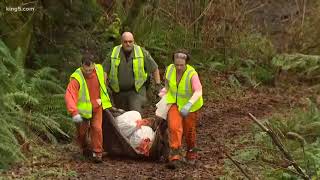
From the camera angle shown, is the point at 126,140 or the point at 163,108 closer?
the point at 163,108

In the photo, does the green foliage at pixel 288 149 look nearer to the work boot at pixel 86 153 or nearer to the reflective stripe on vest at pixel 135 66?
the reflective stripe on vest at pixel 135 66

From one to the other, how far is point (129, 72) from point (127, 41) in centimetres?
60

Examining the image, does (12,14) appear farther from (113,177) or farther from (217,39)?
(217,39)

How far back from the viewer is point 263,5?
842 inches

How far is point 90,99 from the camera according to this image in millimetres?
9945

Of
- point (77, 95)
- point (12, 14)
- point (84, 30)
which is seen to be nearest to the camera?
point (77, 95)

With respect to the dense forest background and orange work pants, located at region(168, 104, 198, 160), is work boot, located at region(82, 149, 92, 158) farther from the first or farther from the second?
orange work pants, located at region(168, 104, 198, 160)

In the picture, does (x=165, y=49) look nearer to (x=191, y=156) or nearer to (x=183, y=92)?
(x=191, y=156)

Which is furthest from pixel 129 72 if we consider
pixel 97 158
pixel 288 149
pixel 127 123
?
pixel 288 149

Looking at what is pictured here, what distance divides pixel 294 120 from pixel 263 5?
993 cm

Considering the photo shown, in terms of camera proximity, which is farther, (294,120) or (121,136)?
(294,120)

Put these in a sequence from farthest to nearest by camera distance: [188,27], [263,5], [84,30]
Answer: [263,5] → [188,27] → [84,30]

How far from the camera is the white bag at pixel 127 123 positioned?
10.2m

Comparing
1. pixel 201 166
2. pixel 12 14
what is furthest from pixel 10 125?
pixel 12 14
